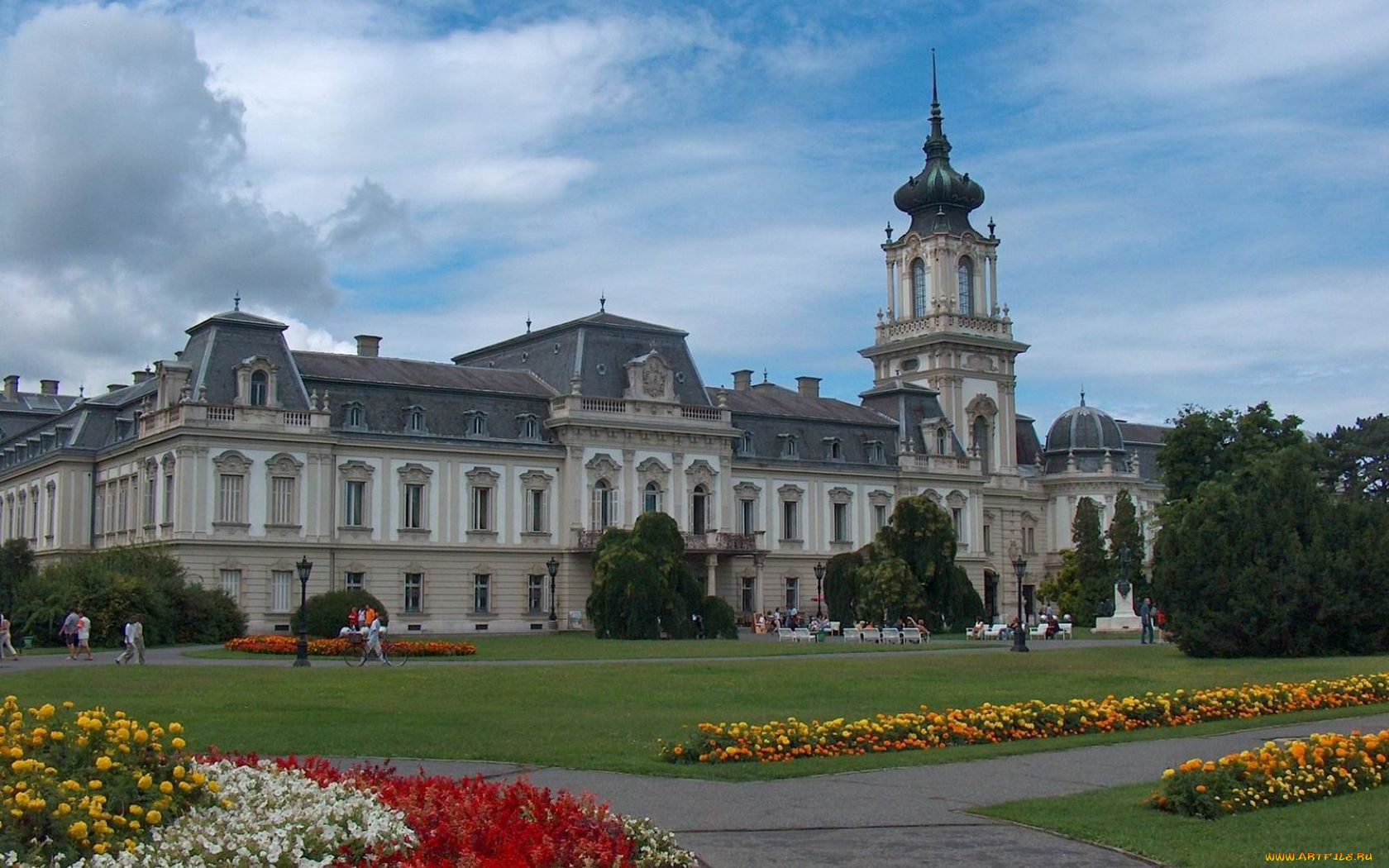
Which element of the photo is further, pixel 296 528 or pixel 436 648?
pixel 296 528

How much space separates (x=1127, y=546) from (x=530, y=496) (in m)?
33.3

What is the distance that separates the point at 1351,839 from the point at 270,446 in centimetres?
5529

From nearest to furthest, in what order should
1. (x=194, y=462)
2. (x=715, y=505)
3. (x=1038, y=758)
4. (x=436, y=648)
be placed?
(x=1038, y=758) < (x=436, y=648) < (x=194, y=462) < (x=715, y=505)

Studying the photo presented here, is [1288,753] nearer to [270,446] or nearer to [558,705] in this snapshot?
[558,705]

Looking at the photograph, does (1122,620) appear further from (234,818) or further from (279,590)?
(234,818)

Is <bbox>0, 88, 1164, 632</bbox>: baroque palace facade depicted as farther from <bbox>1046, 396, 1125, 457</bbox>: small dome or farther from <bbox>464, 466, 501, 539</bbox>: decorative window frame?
<bbox>1046, 396, 1125, 457</bbox>: small dome

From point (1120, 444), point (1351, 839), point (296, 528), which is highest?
point (1120, 444)

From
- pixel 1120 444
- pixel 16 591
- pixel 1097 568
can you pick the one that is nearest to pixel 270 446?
pixel 16 591

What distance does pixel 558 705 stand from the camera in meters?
25.5

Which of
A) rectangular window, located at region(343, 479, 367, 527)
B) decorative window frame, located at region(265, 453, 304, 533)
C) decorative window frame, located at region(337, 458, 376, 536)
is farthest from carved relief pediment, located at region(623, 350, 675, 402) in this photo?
decorative window frame, located at region(265, 453, 304, 533)

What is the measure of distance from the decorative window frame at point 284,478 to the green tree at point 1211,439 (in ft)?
129

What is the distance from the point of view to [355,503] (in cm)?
6600

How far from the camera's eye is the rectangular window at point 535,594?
7062cm

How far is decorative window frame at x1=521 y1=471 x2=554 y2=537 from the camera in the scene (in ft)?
232
